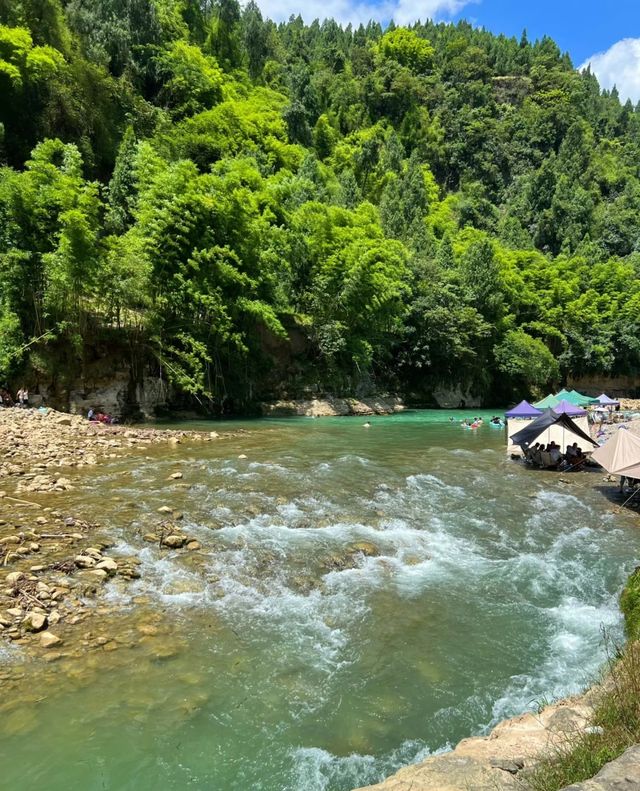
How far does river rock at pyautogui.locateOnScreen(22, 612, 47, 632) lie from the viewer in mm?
6113

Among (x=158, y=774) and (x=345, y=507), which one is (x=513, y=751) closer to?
(x=158, y=774)

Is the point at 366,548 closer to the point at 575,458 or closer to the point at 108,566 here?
the point at 108,566

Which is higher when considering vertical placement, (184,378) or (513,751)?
(184,378)

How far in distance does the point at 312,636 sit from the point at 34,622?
11.0 ft

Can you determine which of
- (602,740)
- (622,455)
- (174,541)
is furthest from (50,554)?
(622,455)

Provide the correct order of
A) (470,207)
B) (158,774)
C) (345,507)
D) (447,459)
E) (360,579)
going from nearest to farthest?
(158,774) → (360,579) → (345,507) → (447,459) → (470,207)

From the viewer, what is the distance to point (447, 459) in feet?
61.7

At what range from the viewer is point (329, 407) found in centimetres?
3581

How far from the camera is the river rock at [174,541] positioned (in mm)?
8828

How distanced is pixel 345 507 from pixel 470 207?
8041 cm

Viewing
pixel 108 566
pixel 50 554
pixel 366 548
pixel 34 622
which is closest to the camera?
pixel 34 622

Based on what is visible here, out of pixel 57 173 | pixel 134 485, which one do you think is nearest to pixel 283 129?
pixel 57 173

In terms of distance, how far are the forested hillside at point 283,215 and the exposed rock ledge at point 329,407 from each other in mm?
1391

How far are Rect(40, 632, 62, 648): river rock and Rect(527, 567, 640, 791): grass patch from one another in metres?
5.14
